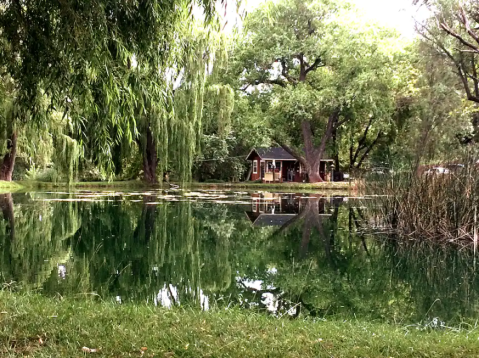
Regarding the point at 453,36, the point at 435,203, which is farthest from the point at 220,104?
the point at 435,203

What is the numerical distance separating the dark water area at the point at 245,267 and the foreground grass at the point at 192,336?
2.59 ft

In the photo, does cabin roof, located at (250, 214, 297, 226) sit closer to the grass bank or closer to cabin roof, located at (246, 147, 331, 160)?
the grass bank

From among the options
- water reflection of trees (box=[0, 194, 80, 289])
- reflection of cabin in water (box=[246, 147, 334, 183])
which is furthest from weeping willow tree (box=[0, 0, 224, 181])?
reflection of cabin in water (box=[246, 147, 334, 183])

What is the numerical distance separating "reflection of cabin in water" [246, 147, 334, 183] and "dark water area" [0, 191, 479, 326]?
23.6 meters

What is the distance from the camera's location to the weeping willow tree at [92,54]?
386 centimetres

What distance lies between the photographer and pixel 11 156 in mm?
23578

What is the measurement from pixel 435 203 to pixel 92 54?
6.81m

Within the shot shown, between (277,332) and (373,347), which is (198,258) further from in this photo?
(373,347)

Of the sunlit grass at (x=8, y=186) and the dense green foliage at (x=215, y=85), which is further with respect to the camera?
the sunlit grass at (x=8, y=186)

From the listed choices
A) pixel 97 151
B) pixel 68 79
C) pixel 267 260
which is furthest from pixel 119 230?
pixel 68 79

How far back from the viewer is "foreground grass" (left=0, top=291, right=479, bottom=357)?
9.66 feet

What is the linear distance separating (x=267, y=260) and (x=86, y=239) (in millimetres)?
3673

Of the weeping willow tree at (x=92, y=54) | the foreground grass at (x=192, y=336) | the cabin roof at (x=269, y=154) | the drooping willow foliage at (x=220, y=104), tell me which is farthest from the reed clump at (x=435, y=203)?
the cabin roof at (x=269, y=154)

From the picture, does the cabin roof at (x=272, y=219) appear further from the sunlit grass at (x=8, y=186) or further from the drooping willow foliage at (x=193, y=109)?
the sunlit grass at (x=8, y=186)
